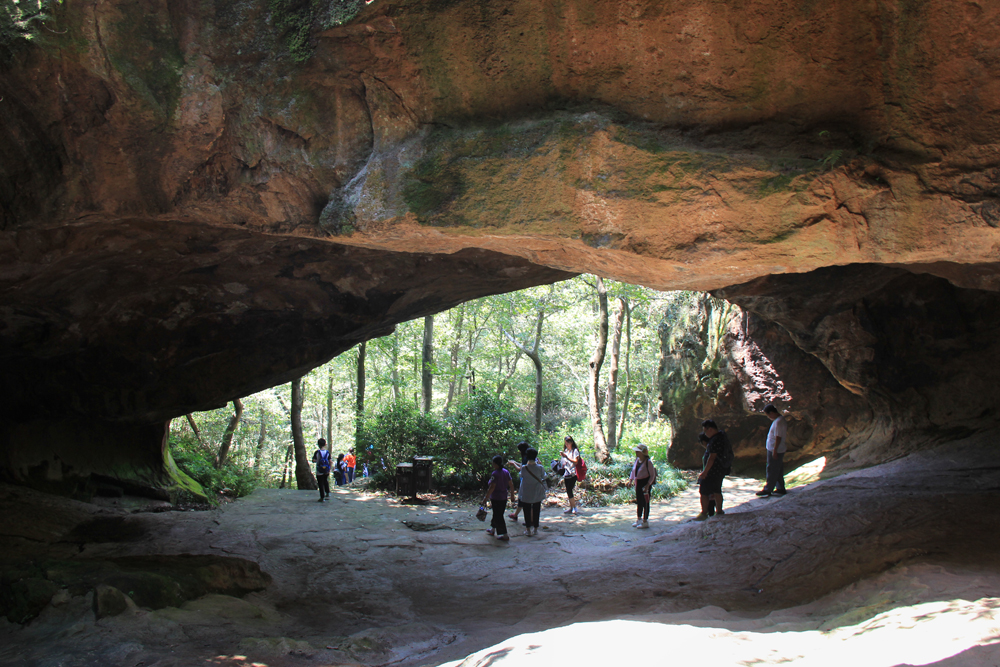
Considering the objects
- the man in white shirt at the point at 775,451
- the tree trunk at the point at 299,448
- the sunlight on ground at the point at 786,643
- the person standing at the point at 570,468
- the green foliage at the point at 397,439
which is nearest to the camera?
the sunlight on ground at the point at 786,643

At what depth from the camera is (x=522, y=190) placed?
4.25 metres

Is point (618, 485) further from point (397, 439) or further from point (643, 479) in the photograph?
point (397, 439)

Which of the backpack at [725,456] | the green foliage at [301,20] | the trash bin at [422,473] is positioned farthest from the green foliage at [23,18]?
the trash bin at [422,473]

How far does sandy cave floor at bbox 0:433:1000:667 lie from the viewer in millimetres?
3535

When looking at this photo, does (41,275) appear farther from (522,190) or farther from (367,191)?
(522,190)

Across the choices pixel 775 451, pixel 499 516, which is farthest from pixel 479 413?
pixel 775 451

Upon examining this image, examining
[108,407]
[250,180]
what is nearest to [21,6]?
[250,180]

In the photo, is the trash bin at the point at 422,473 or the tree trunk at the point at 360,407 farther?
the tree trunk at the point at 360,407

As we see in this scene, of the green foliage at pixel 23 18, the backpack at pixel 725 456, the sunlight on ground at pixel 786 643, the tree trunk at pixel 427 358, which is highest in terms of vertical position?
the green foliage at pixel 23 18

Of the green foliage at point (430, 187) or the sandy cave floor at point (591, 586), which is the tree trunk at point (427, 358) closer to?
the sandy cave floor at point (591, 586)

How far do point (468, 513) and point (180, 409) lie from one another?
5.95 metres

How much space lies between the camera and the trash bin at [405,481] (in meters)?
13.2

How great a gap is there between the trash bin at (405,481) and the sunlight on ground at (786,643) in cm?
978

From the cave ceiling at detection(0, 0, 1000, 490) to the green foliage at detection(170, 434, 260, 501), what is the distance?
9223 millimetres
